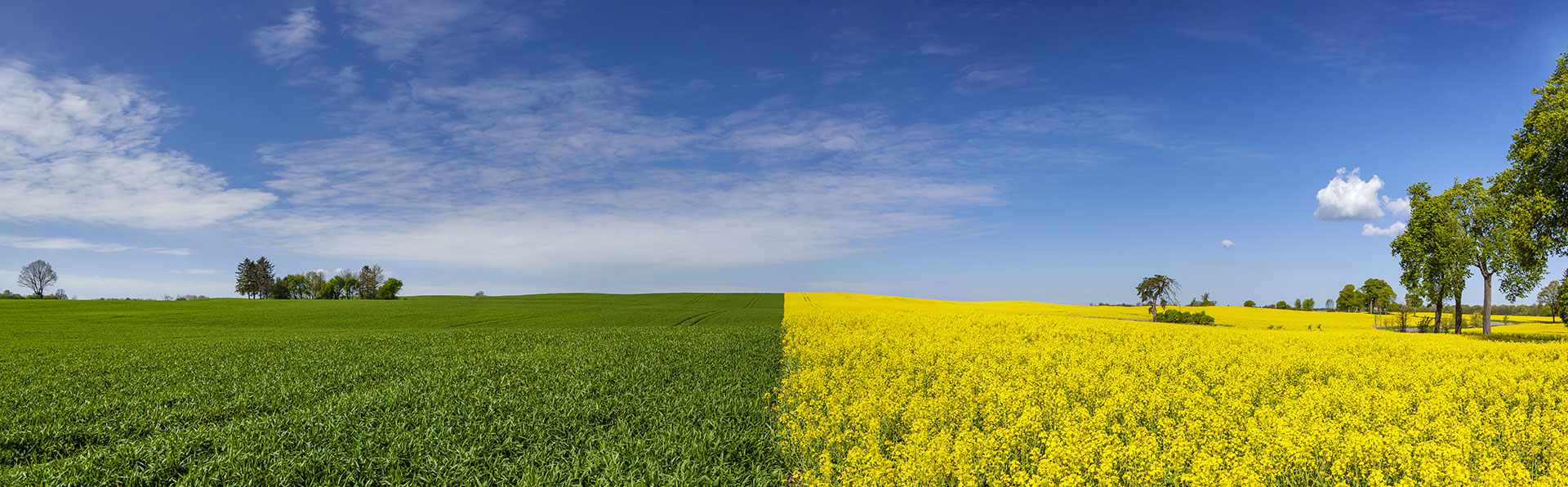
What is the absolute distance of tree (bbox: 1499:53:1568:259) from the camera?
84.8 ft

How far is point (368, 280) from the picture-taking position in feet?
431

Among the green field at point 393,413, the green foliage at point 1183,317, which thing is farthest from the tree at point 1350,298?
the green field at point 393,413

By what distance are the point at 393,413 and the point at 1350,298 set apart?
13321 cm

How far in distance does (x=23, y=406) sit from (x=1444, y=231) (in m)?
55.6

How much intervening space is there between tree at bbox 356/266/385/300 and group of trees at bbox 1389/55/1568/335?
144182mm

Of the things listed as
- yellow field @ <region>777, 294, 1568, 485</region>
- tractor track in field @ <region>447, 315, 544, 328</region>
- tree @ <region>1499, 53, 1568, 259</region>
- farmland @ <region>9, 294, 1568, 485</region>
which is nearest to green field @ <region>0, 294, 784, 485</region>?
farmland @ <region>9, 294, 1568, 485</region>

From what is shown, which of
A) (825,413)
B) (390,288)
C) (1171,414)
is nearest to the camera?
(825,413)

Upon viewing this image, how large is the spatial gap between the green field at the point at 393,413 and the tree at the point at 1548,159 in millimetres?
30707

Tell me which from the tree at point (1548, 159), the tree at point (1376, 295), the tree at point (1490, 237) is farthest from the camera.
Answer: the tree at point (1376, 295)

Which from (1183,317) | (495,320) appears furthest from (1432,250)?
(495,320)

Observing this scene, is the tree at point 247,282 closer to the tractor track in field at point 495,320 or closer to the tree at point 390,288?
the tree at point 390,288

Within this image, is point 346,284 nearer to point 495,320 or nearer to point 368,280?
point 368,280

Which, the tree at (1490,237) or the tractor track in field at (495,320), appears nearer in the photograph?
the tree at (1490,237)

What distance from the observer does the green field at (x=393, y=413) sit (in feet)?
30.5
